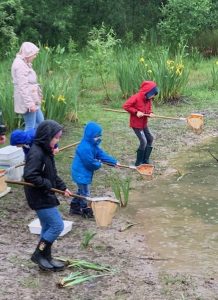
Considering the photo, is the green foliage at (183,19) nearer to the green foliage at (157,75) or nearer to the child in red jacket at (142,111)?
the green foliage at (157,75)

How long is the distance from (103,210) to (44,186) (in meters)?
0.90

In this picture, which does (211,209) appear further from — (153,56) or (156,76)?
(153,56)

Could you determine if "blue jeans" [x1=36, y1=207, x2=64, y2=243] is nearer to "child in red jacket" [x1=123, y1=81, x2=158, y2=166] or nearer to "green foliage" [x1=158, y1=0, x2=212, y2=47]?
"child in red jacket" [x1=123, y1=81, x2=158, y2=166]

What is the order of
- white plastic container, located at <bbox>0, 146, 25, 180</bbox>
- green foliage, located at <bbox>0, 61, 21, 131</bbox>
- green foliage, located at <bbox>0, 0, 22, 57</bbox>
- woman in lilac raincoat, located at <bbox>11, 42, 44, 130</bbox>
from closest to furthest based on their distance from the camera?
1. white plastic container, located at <bbox>0, 146, 25, 180</bbox>
2. woman in lilac raincoat, located at <bbox>11, 42, 44, 130</bbox>
3. green foliage, located at <bbox>0, 61, 21, 131</bbox>
4. green foliage, located at <bbox>0, 0, 22, 57</bbox>

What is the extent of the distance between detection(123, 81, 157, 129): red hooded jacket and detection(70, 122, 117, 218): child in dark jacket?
1512 mm

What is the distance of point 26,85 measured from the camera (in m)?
7.28

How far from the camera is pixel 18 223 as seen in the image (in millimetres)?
5805

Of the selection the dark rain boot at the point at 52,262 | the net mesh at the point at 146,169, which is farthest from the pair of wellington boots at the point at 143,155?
the dark rain boot at the point at 52,262

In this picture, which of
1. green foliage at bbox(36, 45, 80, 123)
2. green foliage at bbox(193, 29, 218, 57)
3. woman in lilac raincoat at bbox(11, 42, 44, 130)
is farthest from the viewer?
green foliage at bbox(193, 29, 218, 57)

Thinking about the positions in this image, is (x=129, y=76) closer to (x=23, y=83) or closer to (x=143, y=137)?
(x=143, y=137)

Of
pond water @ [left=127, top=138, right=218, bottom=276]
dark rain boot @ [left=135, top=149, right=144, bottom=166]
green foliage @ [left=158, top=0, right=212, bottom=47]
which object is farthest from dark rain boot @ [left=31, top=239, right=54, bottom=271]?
green foliage @ [left=158, top=0, right=212, bottom=47]

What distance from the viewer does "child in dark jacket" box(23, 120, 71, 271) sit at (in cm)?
457

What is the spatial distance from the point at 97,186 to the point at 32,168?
2532 mm

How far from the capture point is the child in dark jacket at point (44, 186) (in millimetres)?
4574
